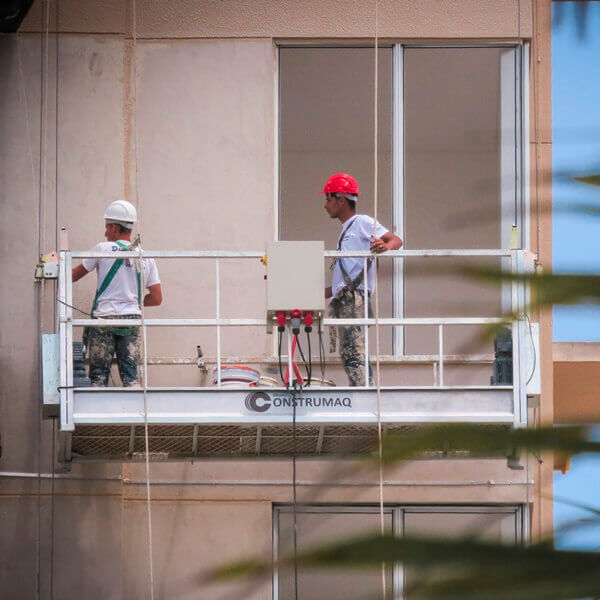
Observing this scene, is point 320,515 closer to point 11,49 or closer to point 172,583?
point 172,583

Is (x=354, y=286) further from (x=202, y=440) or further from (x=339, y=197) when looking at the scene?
(x=202, y=440)

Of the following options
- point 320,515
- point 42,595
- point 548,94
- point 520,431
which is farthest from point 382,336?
point 520,431

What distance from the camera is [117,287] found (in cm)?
958

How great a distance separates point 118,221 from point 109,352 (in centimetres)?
86

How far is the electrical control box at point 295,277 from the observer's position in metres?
8.98

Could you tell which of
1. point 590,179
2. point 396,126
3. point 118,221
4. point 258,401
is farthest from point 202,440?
point 590,179

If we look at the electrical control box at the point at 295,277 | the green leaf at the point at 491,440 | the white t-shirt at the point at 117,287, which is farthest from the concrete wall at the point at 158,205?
the green leaf at the point at 491,440

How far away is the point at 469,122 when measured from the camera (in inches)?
454

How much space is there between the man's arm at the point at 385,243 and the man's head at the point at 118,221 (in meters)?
1.56

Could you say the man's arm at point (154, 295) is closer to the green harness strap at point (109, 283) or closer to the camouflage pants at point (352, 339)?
the green harness strap at point (109, 283)

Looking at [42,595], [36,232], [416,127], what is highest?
[416,127]

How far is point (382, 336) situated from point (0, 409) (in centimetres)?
270

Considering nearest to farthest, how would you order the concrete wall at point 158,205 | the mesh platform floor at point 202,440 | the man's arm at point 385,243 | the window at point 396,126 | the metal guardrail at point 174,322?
the metal guardrail at point 174,322 → the man's arm at point 385,243 → the mesh platform floor at point 202,440 → the concrete wall at point 158,205 → the window at point 396,126

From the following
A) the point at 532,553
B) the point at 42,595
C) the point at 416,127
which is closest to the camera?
the point at 532,553
